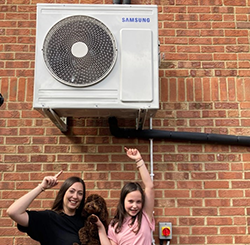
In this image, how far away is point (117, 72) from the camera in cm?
260

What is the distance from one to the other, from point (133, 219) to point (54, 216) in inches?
22.2

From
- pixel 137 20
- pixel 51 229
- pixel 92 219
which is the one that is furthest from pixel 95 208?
pixel 137 20

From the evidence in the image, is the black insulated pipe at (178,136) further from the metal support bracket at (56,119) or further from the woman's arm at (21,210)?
the woman's arm at (21,210)

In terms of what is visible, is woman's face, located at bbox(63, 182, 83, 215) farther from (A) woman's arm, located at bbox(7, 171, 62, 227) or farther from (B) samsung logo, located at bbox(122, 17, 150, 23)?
(B) samsung logo, located at bbox(122, 17, 150, 23)

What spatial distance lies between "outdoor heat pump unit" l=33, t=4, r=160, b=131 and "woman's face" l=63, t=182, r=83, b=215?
0.56m

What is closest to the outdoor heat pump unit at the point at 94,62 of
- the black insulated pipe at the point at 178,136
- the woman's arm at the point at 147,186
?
the woman's arm at the point at 147,186

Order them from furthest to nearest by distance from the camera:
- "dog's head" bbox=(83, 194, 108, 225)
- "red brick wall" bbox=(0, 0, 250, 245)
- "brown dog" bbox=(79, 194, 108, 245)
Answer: "red brick wall" bbox=(0, 0, 250, 245)
"dog's head" bbox=(83, 194, 108, 225)
"brown dog" bbox=(79, 194, 108, 245)

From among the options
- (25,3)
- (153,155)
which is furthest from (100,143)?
(25,3)

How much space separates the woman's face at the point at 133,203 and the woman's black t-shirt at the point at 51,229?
1.24 ft

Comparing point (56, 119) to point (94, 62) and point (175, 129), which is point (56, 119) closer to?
point (94, 62)

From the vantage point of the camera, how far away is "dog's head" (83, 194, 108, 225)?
2.65 m

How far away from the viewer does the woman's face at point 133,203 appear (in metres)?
2.66

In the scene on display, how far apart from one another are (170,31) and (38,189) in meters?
1.84

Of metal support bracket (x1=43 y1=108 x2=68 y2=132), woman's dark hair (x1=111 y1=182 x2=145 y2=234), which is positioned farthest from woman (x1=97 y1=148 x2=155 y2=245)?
metal support bracket (x1=43 y1=108 x2=68 y2=132)
